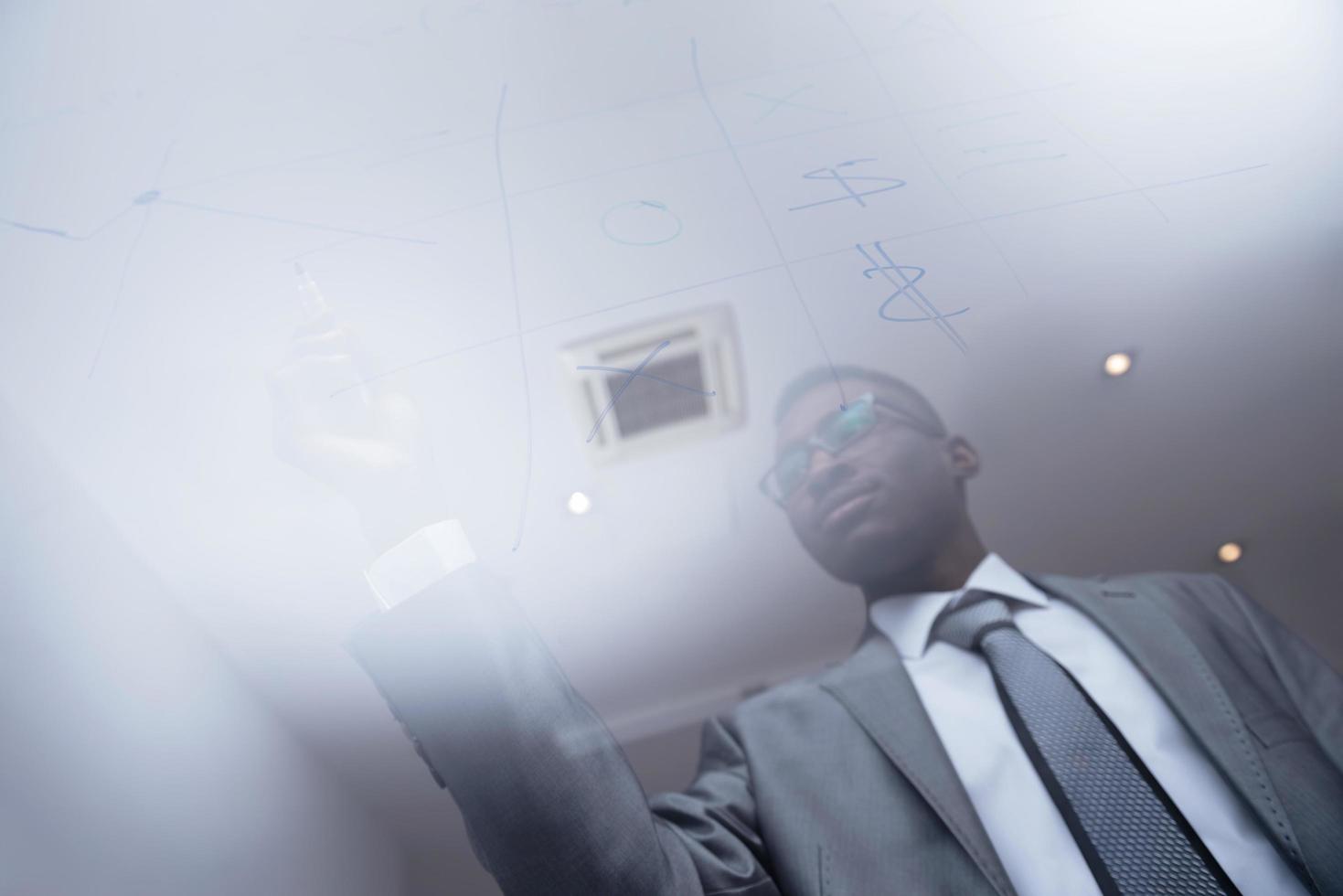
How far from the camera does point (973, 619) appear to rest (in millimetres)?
652

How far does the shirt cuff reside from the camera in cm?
44

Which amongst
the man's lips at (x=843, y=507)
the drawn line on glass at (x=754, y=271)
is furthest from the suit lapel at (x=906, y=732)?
the drawn line on glass at (x=754, y=271)

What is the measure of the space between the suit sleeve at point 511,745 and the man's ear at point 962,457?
434 millimetres

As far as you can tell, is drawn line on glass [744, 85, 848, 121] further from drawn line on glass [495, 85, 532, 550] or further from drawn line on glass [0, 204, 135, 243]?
drawn line on glass [0, 204, 135, 243]

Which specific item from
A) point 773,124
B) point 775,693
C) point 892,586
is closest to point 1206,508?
point 892,586

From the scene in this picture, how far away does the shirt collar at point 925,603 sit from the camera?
67 cm

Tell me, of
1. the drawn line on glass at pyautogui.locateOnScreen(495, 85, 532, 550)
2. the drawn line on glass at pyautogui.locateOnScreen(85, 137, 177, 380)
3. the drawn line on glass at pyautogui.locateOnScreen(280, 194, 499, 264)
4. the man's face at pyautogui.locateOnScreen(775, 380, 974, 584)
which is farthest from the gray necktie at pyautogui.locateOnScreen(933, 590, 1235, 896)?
the drawn line on glass at pyautogui.locateOnScreen(85, 137, 177, 380)

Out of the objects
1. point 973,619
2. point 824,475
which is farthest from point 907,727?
point 824,475

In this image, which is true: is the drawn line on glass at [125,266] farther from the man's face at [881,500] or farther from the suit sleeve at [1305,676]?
the suit sleeve at [1305,676]

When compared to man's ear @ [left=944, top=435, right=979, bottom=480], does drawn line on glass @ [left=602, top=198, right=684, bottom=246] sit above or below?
above

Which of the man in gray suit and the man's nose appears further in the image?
the man's nose

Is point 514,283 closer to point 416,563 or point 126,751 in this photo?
point 416,563

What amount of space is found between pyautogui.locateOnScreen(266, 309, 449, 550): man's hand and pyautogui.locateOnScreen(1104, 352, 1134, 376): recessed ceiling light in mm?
588

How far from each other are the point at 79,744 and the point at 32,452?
19cm
